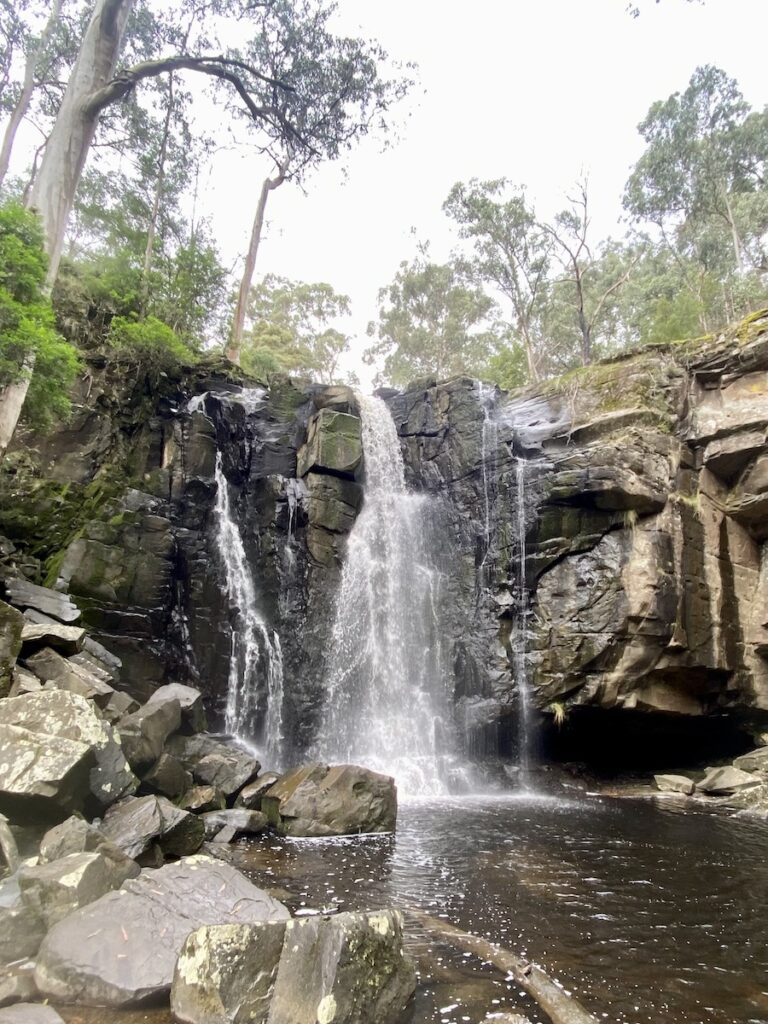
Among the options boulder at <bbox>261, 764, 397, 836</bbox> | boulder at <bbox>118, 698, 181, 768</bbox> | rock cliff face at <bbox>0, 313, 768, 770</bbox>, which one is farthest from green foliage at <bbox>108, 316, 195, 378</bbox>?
boulder at <bbox>261, 764, 397, 836</bbox>

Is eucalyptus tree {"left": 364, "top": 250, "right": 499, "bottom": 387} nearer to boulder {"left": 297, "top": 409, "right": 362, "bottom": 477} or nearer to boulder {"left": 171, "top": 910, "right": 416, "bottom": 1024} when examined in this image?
boulder {"left": 297, "top": 409, "right": 362, "bottom": 477}

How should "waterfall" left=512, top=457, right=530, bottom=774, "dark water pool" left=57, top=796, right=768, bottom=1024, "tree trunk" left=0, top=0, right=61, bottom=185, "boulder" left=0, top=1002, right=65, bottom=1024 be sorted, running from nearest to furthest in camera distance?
"boulder" left=0, top=1002, right=65, bottom=1024, "dark water pool" left=57, top=796, right=768, bottom=1024, "waterfall" left=512, top=457, right=530, bottom=774, "tree trunk" left=0, top=0, right=61, bottom=185

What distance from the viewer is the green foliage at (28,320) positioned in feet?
28.6

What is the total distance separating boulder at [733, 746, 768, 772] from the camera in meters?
13.5

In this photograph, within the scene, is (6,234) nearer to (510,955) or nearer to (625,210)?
(510,955)

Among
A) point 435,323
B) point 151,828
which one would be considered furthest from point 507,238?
point 151,828

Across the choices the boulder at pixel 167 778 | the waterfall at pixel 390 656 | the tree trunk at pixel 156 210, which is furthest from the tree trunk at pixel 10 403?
the tree trunk at pixel 156 210

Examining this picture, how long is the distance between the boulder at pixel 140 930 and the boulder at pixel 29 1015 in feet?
0.93

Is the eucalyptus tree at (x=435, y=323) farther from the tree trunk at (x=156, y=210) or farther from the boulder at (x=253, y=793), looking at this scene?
the boulder at (x=253, y=793)

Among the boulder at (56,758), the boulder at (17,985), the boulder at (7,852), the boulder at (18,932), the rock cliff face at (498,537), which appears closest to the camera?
the boulder at (17,985)

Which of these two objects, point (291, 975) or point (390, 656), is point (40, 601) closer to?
point (291, 975)

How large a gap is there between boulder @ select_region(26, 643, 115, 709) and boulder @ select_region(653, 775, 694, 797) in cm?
1194

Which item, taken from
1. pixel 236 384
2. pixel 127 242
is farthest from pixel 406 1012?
pixel 127 242

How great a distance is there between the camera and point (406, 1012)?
3.88m
